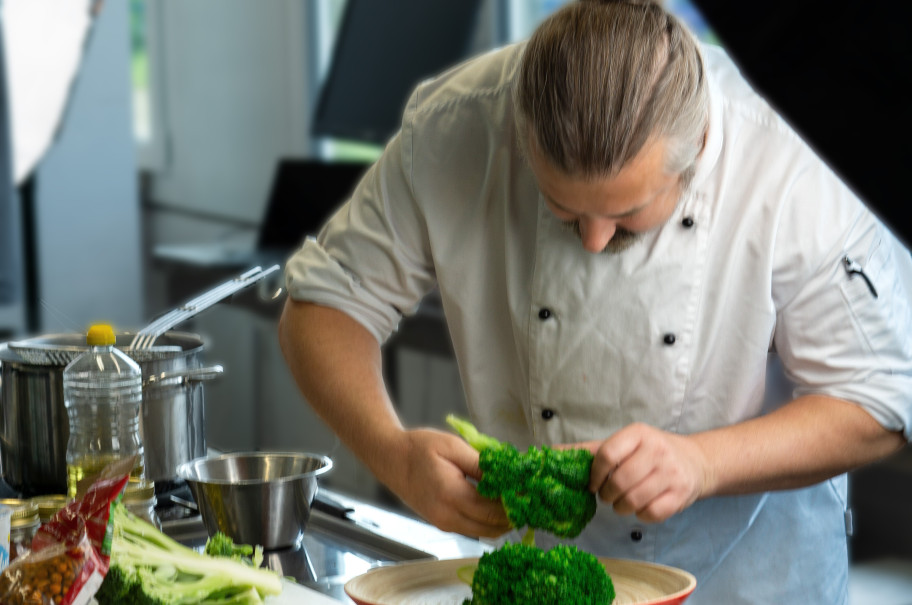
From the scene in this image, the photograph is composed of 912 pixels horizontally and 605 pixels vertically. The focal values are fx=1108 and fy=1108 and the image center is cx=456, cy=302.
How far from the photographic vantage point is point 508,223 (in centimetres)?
163

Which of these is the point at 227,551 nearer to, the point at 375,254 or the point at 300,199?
the point at 375,254

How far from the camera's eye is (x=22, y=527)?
1.31 meters

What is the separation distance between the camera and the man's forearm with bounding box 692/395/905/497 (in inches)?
54.5

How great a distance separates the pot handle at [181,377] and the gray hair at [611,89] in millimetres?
602

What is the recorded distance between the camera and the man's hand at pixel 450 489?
1.30 m

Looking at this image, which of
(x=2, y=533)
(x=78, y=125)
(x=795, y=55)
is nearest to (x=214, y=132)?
(x=78, y=125)

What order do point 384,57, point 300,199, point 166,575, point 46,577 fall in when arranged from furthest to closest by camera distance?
point 300,199
point 384,57
point 166,575
point 46,577

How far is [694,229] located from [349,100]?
3103 mm

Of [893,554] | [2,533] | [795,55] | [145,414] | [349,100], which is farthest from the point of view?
[349,100]

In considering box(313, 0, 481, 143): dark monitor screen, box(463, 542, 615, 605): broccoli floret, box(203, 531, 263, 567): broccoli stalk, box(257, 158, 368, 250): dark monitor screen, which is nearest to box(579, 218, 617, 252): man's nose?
box(463, 542, 615, 605): broccoli floret

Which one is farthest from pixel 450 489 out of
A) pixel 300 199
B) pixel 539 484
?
pixel 300 199

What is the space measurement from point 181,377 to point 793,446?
2.82 ft

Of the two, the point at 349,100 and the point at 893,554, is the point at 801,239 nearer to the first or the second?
the point at 893,554

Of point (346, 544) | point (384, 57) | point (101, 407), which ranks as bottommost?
point (346, 544)
